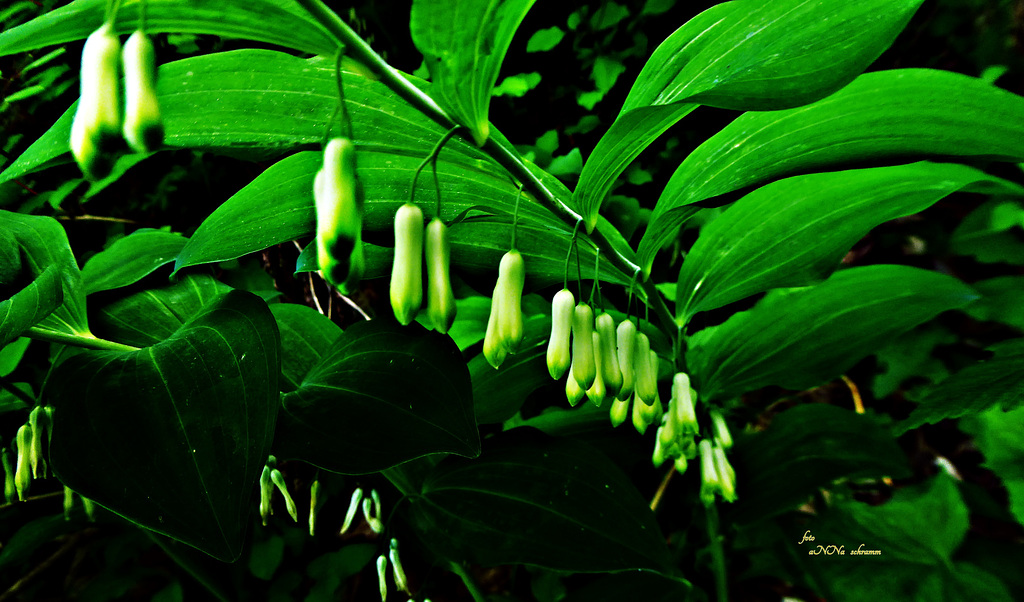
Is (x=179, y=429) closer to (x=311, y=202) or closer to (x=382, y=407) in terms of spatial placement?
(x=382, y=407)

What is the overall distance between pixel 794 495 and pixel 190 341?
116 centimetres

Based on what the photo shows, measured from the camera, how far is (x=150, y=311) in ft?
3.41

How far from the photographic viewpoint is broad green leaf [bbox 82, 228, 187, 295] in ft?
3.35

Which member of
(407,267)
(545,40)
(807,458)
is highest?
(545,40)

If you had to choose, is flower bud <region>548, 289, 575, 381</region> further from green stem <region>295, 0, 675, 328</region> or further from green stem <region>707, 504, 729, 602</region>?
green stem <region>707, 504, 729, 602</region>

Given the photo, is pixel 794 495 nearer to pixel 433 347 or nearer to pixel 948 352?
pixel 433 347

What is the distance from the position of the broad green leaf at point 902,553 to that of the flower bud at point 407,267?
1.06m

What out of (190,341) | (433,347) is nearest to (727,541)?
(433,347)

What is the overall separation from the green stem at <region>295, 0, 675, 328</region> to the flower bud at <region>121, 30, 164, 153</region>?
6.6 inches

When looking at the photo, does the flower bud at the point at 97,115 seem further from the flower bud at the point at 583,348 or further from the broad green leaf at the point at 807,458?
the broad green leaf at the point at 807,458

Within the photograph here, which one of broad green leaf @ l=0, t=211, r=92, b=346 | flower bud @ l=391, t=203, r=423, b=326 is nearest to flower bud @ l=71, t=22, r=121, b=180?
flower bud @ l=391, t=203, r=423, b=326

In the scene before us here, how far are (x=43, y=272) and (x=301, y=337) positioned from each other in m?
0.43

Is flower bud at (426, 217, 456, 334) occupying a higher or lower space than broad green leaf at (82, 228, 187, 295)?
lower

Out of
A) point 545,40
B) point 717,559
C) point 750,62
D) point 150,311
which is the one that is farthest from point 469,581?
point 545,40
